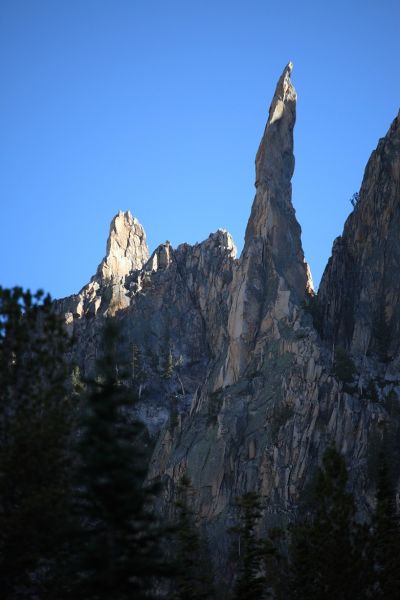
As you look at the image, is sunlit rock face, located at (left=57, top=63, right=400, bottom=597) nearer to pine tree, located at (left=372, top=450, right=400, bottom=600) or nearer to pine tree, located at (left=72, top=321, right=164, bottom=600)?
pine tree, located at (left=372, top=450, right=400, bottom=600)

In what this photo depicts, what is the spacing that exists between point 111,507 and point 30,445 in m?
5.00

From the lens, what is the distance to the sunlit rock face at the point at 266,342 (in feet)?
352

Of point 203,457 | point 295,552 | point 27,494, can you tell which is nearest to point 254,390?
point 203,457

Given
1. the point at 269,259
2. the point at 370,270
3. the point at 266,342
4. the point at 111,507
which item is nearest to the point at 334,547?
the point at 111,507

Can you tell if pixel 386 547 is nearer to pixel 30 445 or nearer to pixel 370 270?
pixel 30 445

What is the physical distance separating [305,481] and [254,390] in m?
21.2

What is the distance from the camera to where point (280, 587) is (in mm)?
67812

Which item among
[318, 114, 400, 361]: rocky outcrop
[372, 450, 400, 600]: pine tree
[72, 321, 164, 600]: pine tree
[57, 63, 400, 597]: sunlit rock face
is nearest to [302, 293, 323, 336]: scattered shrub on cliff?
[57, 63, 400, 597]: sunlit rock face

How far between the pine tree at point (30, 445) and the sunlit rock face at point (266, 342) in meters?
58.8

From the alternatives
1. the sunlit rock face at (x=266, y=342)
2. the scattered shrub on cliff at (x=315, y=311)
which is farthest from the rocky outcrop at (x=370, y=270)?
the scattered shrub on cliff at (x=315, y=311)

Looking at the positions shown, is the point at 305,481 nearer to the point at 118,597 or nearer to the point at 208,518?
the point at 208,518

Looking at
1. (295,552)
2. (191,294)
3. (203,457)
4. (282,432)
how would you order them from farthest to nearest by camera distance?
(191,294) < (203,457) < (282,432) < (295,552)

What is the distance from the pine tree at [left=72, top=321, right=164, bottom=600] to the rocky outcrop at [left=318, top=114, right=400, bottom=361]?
266 feet

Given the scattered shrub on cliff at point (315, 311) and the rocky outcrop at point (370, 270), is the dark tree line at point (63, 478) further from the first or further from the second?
the scattered shrub on cliff at point (315, 311)
